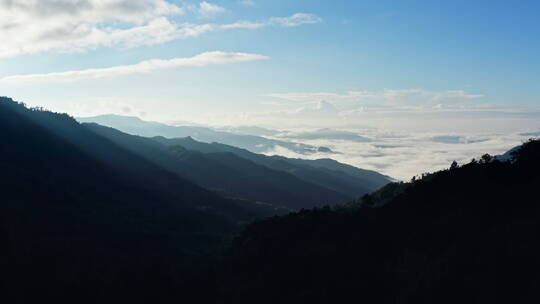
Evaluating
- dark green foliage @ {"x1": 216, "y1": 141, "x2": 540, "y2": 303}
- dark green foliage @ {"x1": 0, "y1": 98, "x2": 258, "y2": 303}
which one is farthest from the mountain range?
dark green foliage @ {"x1": 0, "y1": 98, "x2": 258, "y2": 303}

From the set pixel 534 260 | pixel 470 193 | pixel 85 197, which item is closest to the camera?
pixel 534 260

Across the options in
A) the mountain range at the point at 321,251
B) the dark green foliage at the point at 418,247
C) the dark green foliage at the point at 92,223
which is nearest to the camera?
the dark green foliage at the point at 418,247

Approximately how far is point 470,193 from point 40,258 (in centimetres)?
6185

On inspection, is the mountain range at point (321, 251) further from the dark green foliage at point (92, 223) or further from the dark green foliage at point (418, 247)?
the dark green foliage at point (92, 223)

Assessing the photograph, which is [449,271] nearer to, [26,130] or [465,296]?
[465,296]

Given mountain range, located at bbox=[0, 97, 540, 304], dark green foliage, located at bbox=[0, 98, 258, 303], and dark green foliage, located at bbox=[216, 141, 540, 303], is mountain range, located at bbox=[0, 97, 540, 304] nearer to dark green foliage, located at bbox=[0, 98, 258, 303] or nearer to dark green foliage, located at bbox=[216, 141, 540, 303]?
dark green foliage, located at bbox=[216, 141, 540, 303]

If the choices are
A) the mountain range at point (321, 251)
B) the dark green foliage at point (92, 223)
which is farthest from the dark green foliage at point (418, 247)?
the dark green foliage at point (92, 223)

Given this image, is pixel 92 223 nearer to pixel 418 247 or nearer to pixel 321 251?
pixel 321 251

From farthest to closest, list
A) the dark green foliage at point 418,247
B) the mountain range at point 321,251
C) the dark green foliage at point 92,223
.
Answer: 1. the dark green foliage at point 92,223
2. the mountain range at point 321,251
3. the dark green foliage at point 418,247

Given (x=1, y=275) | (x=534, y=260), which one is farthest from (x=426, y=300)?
(x=1, y=275)

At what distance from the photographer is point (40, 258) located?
61.8 metres

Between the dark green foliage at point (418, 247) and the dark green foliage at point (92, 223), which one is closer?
the dark green foliage at point (418, 247)

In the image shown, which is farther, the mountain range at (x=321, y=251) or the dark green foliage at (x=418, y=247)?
the mountain range at (x=321, y=251)

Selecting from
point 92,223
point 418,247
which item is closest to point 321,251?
point 418,247
